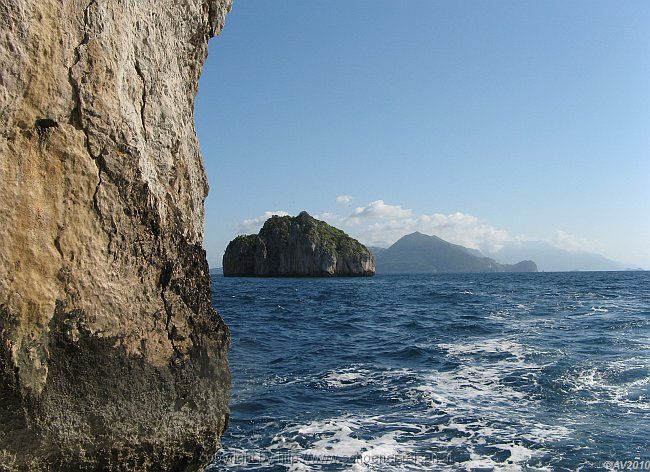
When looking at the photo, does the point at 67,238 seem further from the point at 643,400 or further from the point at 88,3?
the point at 643,400

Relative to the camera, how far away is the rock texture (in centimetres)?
11569

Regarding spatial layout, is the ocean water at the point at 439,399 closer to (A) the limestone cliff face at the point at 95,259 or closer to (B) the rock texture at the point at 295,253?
(A) the limestone cliff face at the point at 95,259

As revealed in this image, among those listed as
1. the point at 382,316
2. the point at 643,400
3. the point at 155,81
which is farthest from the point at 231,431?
the point at 382,316

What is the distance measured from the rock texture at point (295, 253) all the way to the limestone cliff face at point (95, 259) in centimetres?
10864

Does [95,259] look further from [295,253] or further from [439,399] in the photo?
[295,253]

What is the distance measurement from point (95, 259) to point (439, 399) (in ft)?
26.6

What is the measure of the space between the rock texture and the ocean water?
93.8m

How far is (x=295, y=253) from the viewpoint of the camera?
382 ft

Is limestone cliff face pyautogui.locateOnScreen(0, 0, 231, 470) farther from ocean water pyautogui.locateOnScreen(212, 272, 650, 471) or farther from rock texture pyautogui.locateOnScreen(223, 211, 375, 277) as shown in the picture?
rock texture pyautogui.locateOnScreen(223, 211, 375, 277)

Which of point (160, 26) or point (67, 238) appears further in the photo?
point (160, 26)

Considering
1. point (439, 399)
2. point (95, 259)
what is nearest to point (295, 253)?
point (439, 399)

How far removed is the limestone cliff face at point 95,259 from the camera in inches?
201

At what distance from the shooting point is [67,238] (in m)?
5.39

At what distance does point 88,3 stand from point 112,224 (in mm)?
2405
